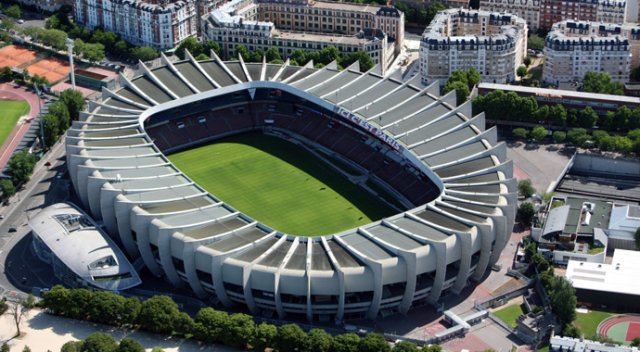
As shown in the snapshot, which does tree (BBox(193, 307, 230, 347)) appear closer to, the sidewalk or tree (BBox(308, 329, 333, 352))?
the sidewalk

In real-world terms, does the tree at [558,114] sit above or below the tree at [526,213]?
above

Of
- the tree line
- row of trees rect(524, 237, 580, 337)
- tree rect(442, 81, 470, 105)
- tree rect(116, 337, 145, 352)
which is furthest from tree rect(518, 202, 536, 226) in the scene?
tree rect(116, 337, 145, 352)

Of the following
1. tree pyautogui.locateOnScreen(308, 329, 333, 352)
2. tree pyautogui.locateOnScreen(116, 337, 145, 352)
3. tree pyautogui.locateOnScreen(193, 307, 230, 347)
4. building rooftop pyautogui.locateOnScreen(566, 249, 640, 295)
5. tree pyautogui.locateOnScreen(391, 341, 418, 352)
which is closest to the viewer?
tree pyautogui.locateOnScreen(116, 337, 145, 352)

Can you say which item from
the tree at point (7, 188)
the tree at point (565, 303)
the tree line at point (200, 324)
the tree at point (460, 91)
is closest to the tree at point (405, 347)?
the tree line at point (200, 324)

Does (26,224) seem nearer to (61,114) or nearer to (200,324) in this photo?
(61,114)

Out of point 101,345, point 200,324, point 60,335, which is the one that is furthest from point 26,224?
point 200,324

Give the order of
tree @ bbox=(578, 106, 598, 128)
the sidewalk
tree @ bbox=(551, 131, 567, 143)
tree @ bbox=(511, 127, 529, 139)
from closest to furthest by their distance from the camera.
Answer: the sidewalk, tree @ bbox=(551, 131, 567, 143), tree @ bbox=(578, 106, 598, 128), tree @ bbox=(511, 127, 529, 139)

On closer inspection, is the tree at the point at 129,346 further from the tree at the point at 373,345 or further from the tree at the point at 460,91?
the tree at the point at 460,91
